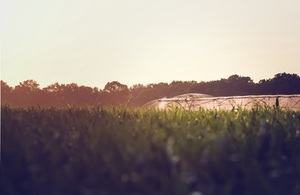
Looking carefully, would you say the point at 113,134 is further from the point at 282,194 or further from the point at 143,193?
the point at 282,194

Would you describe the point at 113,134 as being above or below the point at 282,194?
above

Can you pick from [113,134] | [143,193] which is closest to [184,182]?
[143,193]

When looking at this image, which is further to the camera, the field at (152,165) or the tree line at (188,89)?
the tree line at (188,89)

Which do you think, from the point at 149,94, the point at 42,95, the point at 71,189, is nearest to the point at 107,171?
the point at 71,189

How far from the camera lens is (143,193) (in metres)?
2.19

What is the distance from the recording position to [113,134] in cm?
317

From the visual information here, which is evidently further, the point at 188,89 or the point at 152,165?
the point at 188,89

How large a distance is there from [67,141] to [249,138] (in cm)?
113

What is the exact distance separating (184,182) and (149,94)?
123416mm

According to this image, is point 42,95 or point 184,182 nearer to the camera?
point 184,182

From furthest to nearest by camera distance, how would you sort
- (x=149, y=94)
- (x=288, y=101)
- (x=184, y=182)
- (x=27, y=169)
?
(x=149, y=94) < (x=288, y=101) < (x=27, y=169) < (x=184, y=182)

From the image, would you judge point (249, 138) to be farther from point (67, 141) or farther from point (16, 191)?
point (16, 191)

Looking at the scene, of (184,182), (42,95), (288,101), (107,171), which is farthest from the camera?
(42,95)

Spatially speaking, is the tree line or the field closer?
the field
